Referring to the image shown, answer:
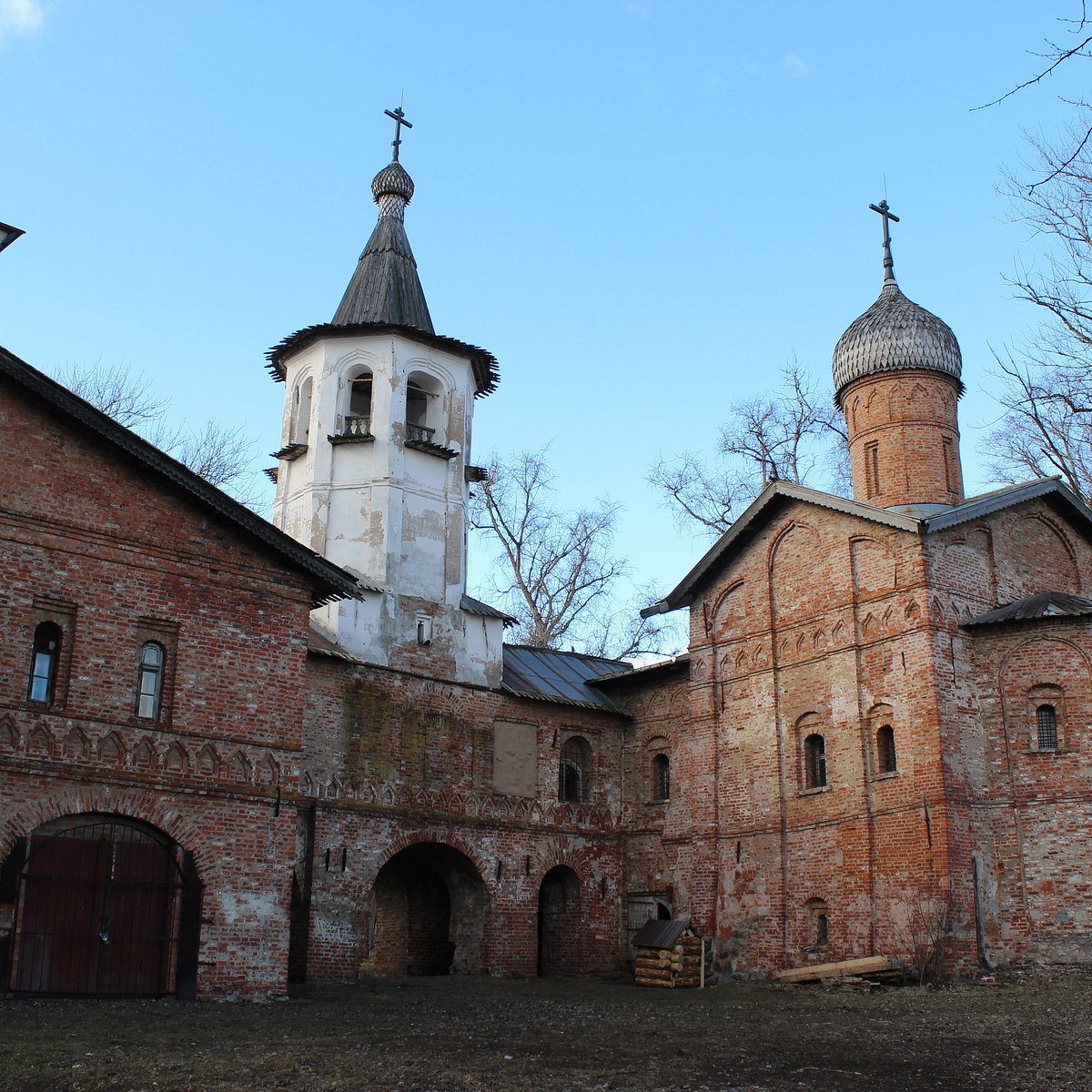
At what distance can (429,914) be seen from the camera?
22.2 meters

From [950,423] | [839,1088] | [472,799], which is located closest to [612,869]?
[472,799]

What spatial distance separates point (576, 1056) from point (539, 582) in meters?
23.4

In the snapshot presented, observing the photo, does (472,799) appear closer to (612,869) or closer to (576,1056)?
(612,869)

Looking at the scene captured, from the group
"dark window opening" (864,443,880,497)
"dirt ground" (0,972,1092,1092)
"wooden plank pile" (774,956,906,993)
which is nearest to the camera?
"dirt ground" (0,972,1092,1092)

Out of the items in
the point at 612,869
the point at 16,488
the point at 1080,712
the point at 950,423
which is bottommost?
the point at 612,869

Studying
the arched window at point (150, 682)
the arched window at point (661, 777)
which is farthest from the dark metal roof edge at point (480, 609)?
the arched window at point (150, 682)

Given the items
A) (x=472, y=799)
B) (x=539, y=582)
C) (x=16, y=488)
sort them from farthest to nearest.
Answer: (x=539, y=582) < (x=472, y=799) < (x=16, y=488)

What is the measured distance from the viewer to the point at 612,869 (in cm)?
2280

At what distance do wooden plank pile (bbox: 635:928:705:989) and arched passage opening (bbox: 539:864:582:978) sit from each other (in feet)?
4.97

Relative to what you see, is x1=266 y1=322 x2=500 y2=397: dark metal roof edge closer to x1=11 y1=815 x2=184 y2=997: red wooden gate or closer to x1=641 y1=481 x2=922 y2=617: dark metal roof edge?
x1=641 y1=481 x2=922 y2=617: dark metal roof edge

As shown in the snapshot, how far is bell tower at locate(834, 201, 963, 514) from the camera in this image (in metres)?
22.2

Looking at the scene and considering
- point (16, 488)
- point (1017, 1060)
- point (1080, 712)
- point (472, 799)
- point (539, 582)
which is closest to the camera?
point (1017, 1060)

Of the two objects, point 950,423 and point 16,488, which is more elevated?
point 950,423

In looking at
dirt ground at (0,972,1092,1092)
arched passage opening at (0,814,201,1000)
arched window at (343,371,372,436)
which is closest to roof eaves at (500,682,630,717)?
arched window at (343,371,372,436)
